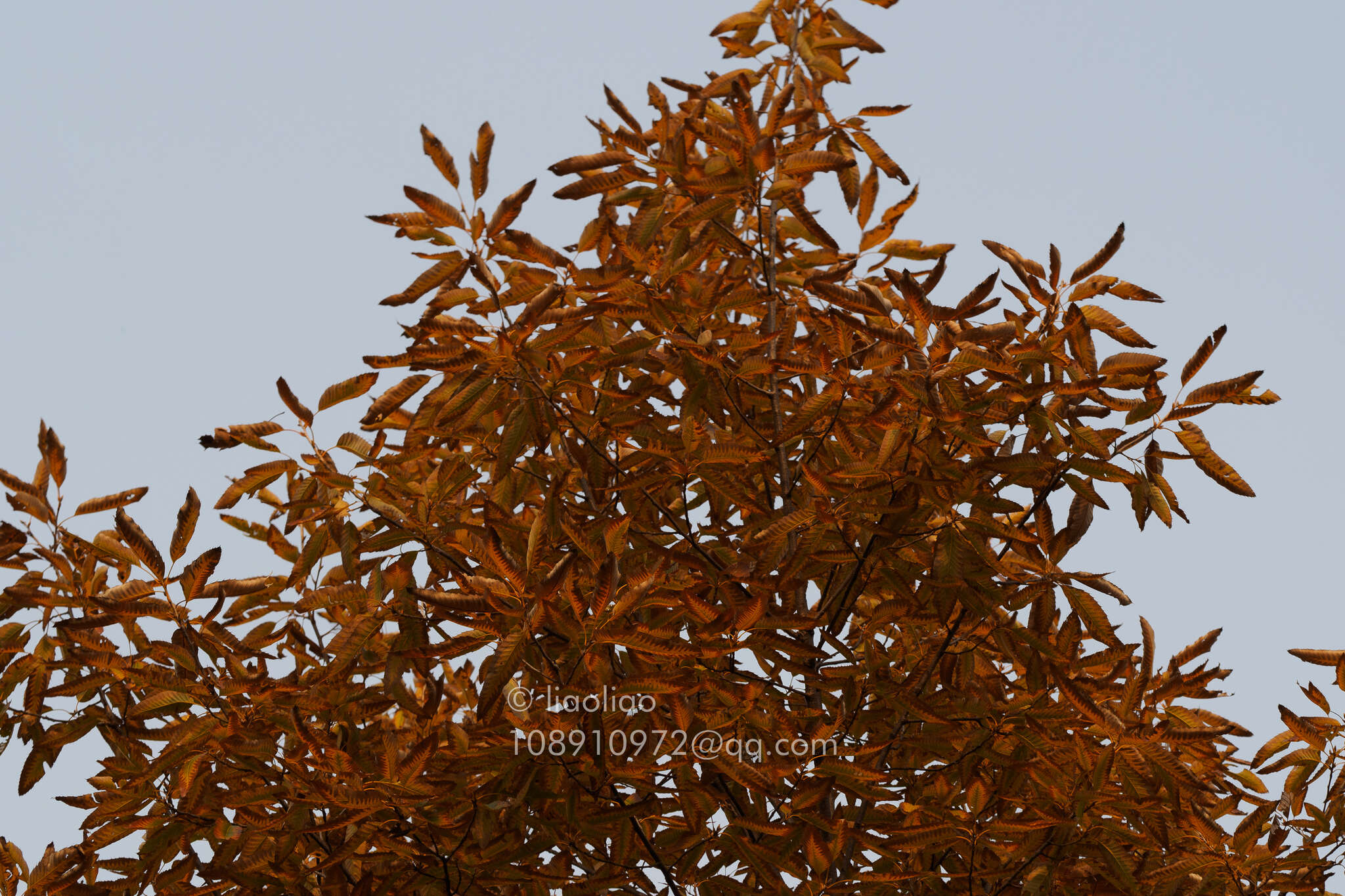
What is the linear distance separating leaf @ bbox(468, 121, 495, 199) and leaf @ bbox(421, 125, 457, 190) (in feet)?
0.19

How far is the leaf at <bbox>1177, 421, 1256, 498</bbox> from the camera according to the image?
131 inches

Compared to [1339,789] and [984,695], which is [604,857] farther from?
[1339,789]

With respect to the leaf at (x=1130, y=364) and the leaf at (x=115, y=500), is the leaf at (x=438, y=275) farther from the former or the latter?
the leaf at (x=1130, y=364)

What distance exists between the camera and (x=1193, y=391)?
3346mm

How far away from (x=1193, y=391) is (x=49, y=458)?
10.7 feet

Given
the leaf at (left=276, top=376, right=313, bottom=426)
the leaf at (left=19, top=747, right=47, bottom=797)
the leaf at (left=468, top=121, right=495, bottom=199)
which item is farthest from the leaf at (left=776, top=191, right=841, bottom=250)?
the leaf at (left=19, top=747, right=47, bottom=797)

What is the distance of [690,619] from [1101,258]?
1537 mm

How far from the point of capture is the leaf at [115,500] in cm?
357

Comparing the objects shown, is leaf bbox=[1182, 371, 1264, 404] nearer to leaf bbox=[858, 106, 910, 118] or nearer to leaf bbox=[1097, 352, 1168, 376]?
leaf bbox=[1097, 352, 1168, 376]

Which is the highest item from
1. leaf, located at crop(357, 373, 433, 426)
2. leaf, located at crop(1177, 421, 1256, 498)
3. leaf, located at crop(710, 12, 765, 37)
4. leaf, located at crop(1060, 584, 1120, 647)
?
leaf, located at crop(710, 12, 765, 37)

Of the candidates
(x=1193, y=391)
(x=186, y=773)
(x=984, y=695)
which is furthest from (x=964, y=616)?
(x=186, y=773)

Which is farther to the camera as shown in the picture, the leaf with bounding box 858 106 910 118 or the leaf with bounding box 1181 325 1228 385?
the leaf with bounding box 858 106 910 118

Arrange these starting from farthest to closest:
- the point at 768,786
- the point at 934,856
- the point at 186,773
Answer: the point at 934,856, the point at 186,773, the point at 768,786

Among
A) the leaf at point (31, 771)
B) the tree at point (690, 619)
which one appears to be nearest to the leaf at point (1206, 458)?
the tree at point (690, 619)
